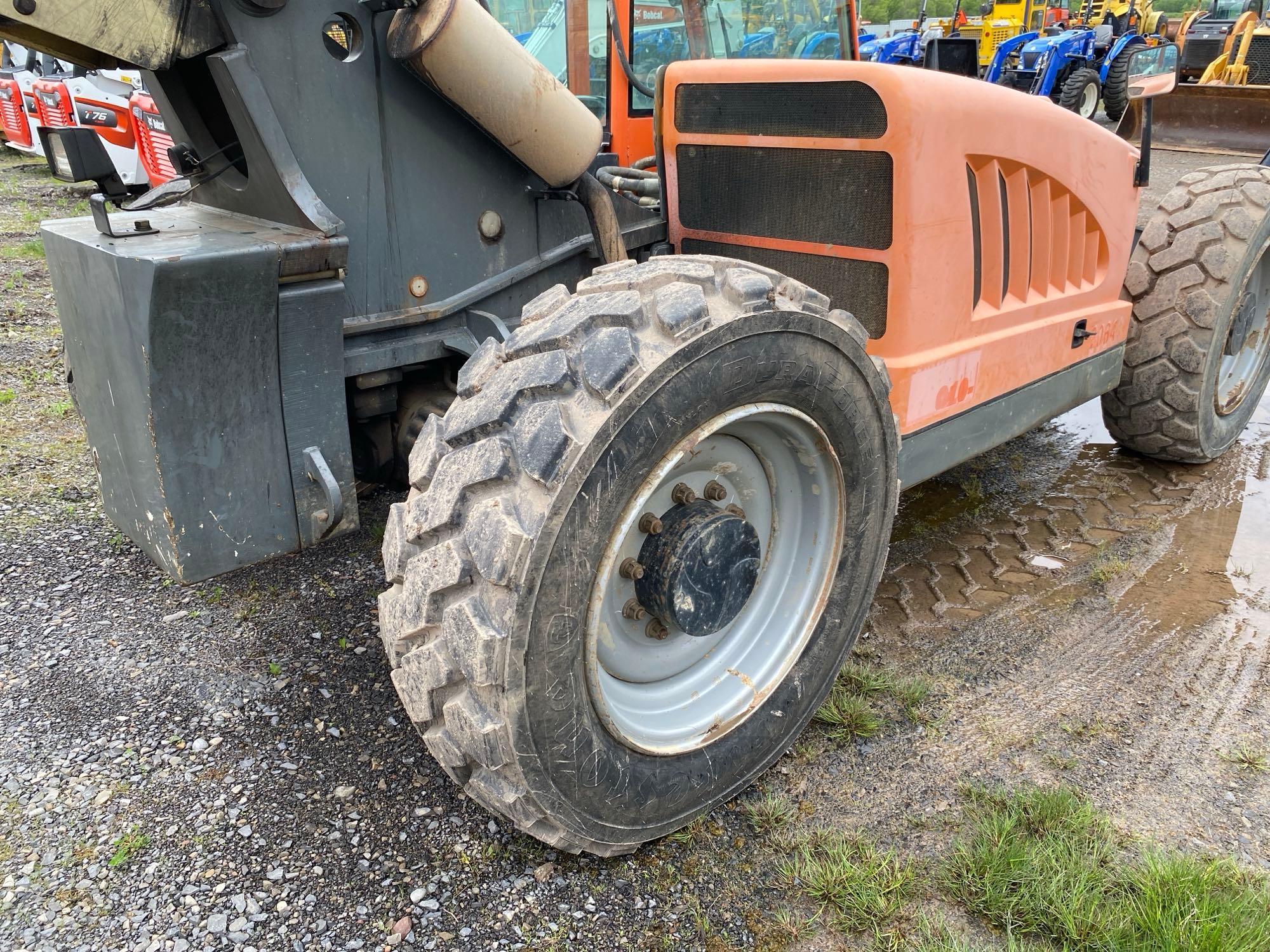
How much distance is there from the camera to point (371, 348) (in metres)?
2.31

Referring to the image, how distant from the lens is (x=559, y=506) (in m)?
1.68

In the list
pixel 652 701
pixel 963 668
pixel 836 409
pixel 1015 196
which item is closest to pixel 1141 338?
pixel 1015 196

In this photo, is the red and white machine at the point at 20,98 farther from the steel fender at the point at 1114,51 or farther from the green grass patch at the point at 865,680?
the steel fender at the point at 1114,51

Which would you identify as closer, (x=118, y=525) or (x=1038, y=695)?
(x=118, y=525)

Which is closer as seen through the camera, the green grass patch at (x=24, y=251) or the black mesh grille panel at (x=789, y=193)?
the black mesh grille panel at (x=789, y=193)

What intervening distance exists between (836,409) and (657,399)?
22.4 inches

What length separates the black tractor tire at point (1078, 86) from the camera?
1560cm

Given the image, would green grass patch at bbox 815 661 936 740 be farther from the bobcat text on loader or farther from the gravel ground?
the bobcat text on loader

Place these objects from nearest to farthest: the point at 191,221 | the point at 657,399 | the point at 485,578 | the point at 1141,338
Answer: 1. the point at 485,578
2. the point at 657,399
3. the point at 191,221
4. the point at 1141,338

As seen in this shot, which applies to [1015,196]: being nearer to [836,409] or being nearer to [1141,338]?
[836,409]

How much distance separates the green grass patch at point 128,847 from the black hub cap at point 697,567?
1.29 meters

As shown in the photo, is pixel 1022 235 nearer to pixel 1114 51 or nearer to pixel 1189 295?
pixel 1189 295

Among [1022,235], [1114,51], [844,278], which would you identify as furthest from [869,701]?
[1114,51]

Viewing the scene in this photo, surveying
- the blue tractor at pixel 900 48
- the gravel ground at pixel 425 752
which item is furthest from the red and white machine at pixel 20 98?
the blue tractor at pixel 900 48
